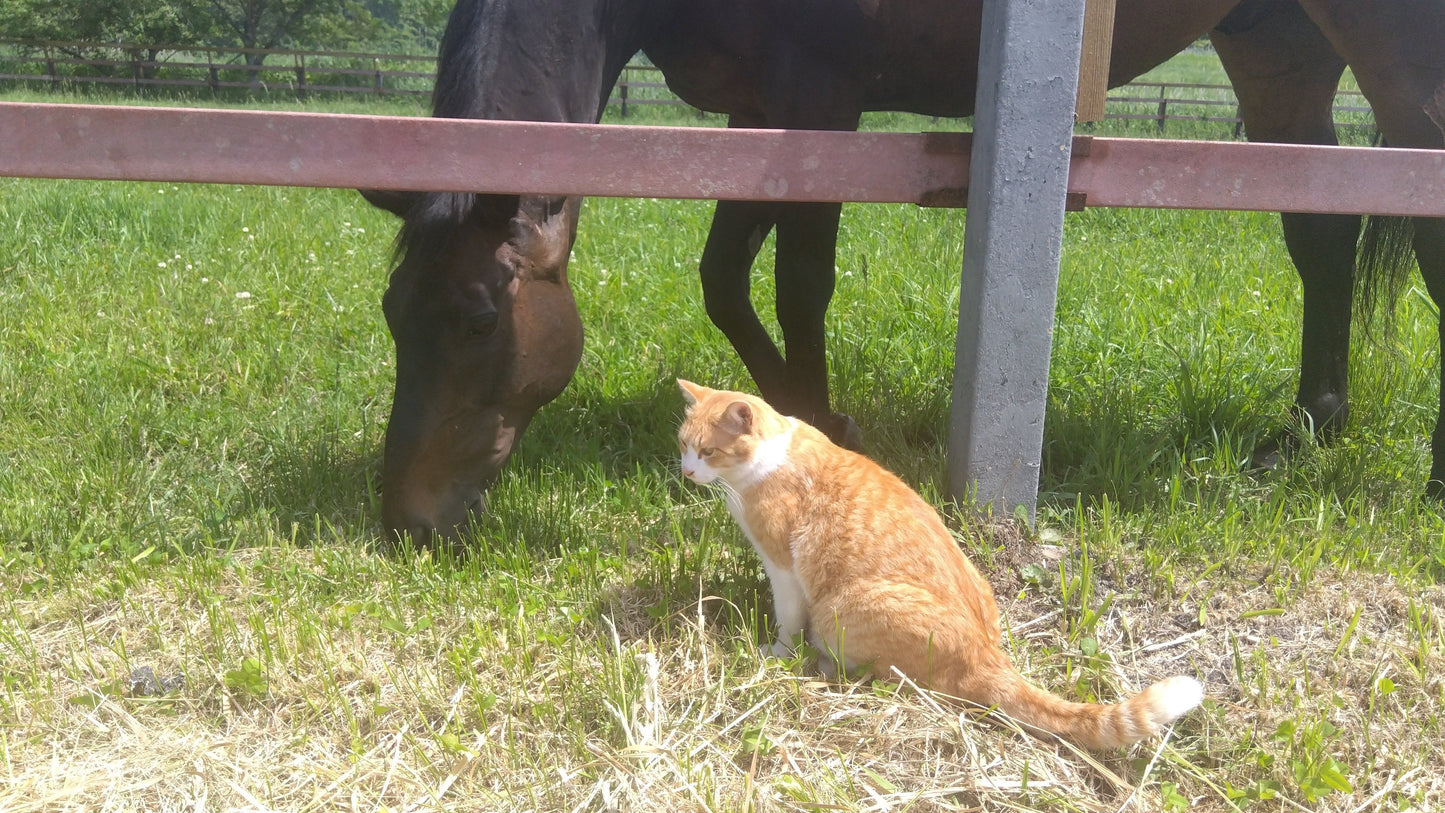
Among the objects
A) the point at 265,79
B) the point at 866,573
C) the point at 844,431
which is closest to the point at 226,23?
the point at 265,79

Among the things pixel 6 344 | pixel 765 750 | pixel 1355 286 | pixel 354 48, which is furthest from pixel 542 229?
pixel 354 48

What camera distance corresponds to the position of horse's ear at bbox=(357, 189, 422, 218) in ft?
8.07

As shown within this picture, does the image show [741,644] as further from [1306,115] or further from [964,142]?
[1306,115]

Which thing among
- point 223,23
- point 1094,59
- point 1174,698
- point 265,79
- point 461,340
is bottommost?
point 1174,698

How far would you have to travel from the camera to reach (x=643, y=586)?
7.97ft

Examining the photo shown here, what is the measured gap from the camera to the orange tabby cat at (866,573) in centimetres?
183

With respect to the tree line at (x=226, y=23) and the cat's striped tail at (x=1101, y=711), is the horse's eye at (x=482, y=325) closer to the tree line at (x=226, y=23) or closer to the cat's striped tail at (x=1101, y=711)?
the cat's striped tail at (x=1101, y=711)

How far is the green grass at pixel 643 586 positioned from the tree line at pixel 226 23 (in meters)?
29.9

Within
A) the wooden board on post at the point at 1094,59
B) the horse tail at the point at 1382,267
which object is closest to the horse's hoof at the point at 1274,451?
the horse tail at the point at 1382,267

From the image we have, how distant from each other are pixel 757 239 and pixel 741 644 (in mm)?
1715

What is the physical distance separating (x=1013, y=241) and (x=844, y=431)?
121 cm

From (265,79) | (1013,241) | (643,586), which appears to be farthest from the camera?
(265,79)

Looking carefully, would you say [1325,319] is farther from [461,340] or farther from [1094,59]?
[461,340]

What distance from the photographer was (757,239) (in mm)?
3424
